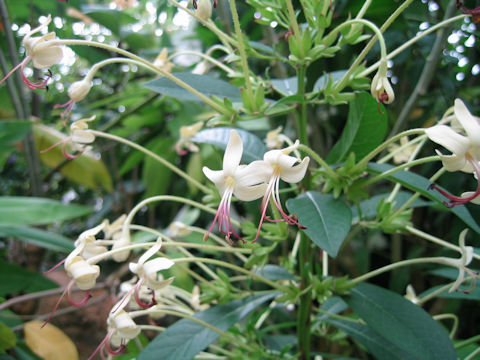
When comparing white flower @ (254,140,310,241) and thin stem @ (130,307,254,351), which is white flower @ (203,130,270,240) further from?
thin stem @ (130,307,254,351)

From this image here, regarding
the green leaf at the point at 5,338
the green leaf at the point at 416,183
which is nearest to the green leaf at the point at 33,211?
the green leaf at the point at 5,338

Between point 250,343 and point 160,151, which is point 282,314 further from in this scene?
point 160,151

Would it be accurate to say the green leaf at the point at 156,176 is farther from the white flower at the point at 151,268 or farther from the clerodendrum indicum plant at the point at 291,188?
the white flower at the point at 151,268

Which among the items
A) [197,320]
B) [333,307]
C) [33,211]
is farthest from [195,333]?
[33,211]

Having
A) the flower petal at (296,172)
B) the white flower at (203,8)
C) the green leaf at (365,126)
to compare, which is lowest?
the green leaf at (365,126)

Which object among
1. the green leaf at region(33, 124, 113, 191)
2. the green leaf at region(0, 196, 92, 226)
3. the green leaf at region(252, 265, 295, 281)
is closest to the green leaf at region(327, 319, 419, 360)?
the green leaf at region(252, 265, 295, 281)
